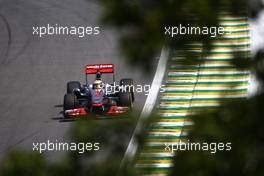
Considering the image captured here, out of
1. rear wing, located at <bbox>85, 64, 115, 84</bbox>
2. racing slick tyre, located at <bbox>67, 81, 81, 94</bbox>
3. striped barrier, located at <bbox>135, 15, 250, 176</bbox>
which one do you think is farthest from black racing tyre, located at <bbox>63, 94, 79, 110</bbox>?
striped barrier, located at <bbox>135, 15, 250, 176</bbox>

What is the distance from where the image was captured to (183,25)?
4820 mm

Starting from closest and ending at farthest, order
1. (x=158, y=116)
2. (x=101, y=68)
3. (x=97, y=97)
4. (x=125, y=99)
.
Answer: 1. (x=158, y=116)
2. (x=125, y=99)
3. (x=97, y=97)
4. (x=101, y=68)

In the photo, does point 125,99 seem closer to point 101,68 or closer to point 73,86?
point 101,68

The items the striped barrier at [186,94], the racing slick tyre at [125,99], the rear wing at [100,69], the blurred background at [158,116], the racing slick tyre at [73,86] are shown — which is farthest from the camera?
the racing slick tyre at [73,86]

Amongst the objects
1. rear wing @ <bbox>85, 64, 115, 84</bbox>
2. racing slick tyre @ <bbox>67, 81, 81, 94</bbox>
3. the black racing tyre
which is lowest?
the black racing tyre

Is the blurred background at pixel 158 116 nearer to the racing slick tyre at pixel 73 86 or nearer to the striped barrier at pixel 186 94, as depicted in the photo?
the striped barrier at pixel 186 94

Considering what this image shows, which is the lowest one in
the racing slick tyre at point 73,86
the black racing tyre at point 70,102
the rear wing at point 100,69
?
the black racing tyre at point 70,102

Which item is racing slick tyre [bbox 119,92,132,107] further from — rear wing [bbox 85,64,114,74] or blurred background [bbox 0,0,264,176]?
blurred background [bbox 0,0,264,176]

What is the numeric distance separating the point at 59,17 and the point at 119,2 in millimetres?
19037

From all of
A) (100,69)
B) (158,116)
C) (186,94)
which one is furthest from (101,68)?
(158,116)

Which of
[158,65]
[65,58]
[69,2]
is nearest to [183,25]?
[158,65]

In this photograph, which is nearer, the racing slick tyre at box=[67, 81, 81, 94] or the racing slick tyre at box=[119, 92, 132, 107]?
the racing slick tyre at box=[119, 92, 132, 107]

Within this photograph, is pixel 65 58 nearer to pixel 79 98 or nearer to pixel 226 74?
pixel 79 98

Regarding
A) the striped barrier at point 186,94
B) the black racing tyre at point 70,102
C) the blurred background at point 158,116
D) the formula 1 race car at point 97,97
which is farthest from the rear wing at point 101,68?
the blurred background at point 158,116
